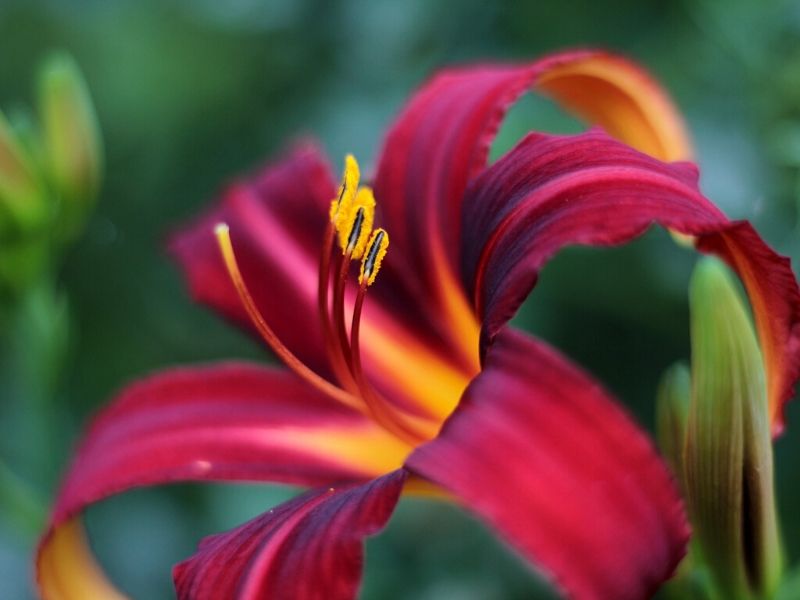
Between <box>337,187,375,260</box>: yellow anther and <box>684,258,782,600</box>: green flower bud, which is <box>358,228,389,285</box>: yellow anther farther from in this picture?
<box>684,258,782,600</box>: green flower bud

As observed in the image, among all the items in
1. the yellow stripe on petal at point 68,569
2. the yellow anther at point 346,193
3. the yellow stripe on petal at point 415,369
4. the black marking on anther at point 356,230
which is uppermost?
the yellow anther at point 346,193

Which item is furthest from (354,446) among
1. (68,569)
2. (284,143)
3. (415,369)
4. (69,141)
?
(284,143)

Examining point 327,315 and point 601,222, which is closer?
point 601,222

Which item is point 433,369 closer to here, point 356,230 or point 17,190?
point 356,230

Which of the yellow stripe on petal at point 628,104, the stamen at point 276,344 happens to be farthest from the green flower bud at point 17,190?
the yellow stripe on petal at point 628,104

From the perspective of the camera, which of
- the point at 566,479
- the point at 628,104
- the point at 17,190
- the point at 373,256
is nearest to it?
the point at 566,479

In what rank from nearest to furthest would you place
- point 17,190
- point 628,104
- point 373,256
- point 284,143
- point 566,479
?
point 566,479, point 373,256, point 628,104, point 17,190, point 284,143

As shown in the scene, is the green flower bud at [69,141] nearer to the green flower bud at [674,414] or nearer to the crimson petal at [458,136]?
the crimson petal at [458,136]
